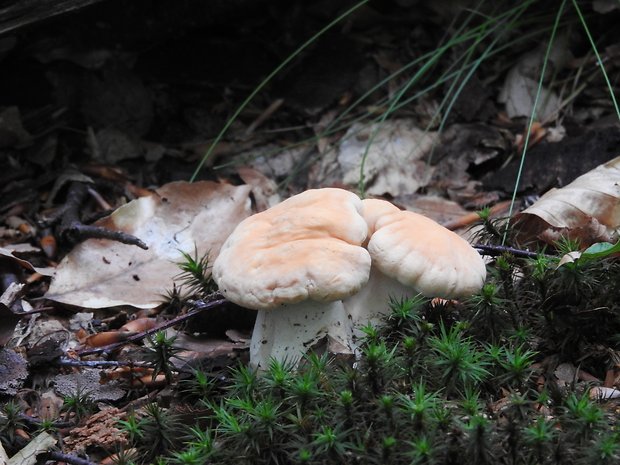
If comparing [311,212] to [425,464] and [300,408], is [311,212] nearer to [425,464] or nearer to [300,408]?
[300,408]

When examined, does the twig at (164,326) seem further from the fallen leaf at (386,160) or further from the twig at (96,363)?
the fallen leaf at (386,160)

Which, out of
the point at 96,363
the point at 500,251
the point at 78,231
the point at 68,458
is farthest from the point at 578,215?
the point at 78,231

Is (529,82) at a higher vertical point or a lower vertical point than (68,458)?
lower

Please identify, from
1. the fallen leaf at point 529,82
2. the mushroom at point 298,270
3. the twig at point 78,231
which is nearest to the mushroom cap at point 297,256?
the mushroom at point 298,270

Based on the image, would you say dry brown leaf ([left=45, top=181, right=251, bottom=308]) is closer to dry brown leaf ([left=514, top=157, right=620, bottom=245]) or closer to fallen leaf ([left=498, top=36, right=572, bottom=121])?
dry brown leaf ([left=514, top=157, right=620, bottom=245])

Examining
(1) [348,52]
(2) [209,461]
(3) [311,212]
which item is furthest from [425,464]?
(1) [348,52]

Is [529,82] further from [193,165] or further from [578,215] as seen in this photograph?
[193,165]
